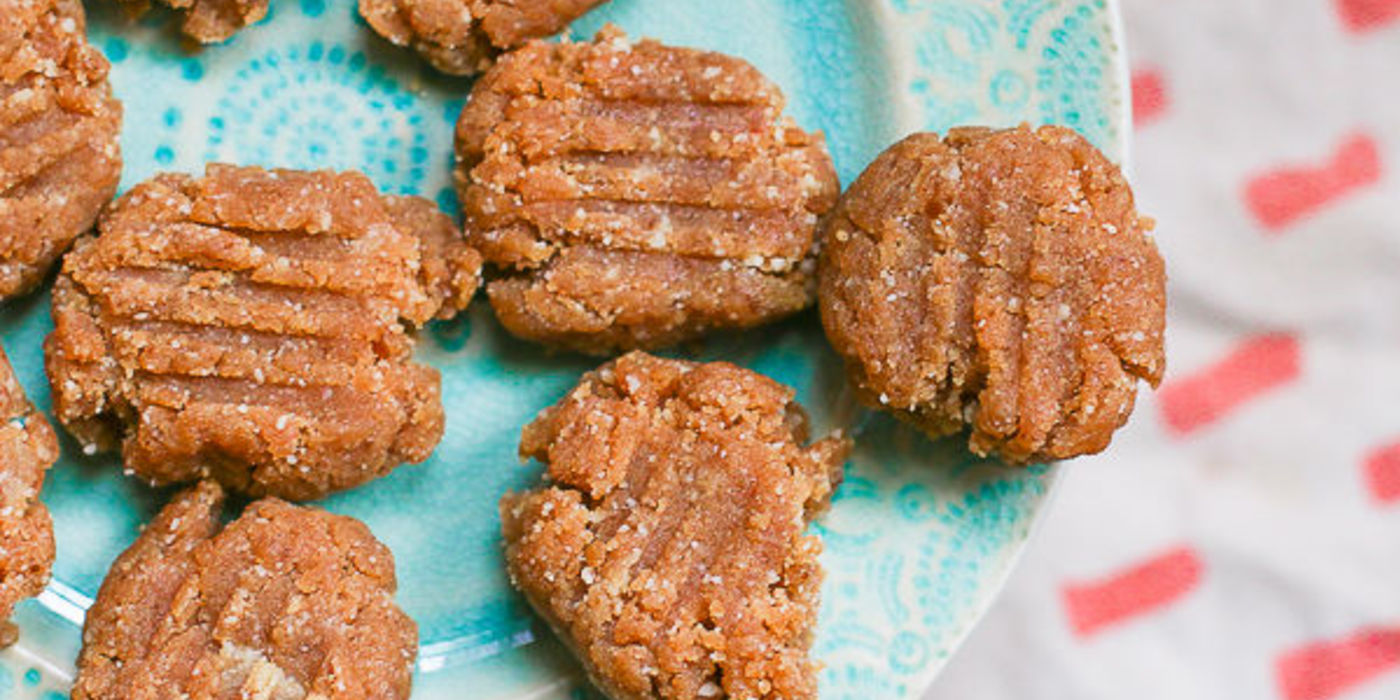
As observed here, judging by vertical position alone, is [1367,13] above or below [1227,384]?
above

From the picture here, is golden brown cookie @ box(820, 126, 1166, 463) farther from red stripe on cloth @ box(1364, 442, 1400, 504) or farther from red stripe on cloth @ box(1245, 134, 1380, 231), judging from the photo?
red stripe on cloth @ box(1364, 442, 1400, 504)

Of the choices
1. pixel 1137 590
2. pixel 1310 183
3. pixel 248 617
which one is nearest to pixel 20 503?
pixel 248 617

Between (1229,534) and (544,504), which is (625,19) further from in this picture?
(1229,534)

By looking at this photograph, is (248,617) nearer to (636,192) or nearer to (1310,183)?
(636,192)

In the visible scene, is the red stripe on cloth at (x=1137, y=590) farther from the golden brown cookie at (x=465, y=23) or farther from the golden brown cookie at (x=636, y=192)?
the golden brown cookie at (x=465, y=23)

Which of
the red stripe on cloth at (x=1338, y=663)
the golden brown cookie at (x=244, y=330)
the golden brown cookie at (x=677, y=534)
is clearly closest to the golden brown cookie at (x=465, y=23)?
the golden brown cookie at (x=244, y=330)

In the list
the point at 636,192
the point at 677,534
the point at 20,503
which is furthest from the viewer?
the point at 636,192

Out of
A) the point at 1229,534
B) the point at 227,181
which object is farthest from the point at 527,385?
the point at 1229,534
